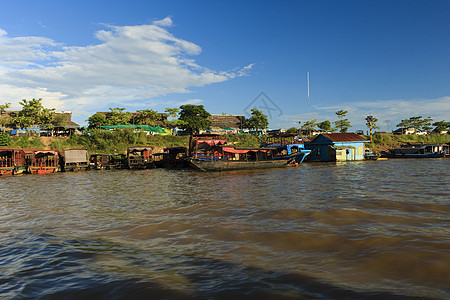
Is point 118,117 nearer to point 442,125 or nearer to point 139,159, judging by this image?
point 139,159

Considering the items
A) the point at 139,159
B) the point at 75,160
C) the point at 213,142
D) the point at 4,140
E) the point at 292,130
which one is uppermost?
the point at 292,130

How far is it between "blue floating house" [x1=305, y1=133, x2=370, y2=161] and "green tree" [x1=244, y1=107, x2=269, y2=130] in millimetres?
19483

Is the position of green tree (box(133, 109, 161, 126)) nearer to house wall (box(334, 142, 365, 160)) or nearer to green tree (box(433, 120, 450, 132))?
house wall (box(334, 142, 365, 160))

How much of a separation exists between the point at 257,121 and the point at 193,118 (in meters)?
15.0

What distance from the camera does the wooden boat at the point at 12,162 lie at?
24672 millimetres

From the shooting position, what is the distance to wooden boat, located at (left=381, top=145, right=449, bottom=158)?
39.0 meters

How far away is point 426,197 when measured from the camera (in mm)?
9352

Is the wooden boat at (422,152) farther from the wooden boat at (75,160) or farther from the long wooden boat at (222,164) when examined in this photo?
the wooden boat at (75,160)

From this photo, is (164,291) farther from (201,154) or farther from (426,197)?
(201,154)

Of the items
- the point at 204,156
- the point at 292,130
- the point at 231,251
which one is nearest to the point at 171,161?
the point at 204,156

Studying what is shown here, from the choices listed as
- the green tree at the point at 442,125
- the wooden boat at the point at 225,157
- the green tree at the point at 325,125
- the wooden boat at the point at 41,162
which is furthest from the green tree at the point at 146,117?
the green tree at the point at 442,125

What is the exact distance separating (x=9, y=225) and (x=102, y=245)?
368 cm

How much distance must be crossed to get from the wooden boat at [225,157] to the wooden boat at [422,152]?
22372mm

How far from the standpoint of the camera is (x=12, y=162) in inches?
1022
